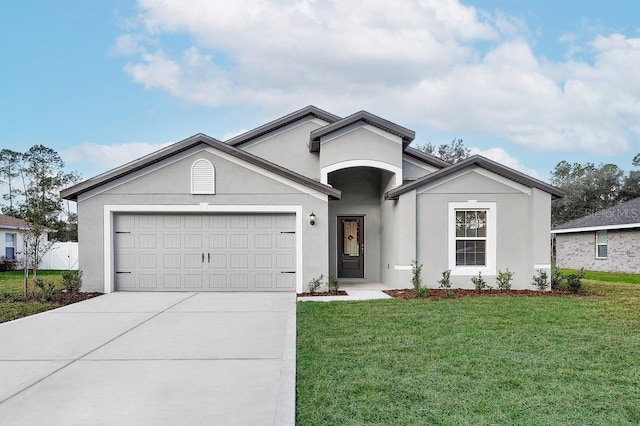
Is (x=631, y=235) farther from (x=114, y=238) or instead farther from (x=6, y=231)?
(x=6, y=231)

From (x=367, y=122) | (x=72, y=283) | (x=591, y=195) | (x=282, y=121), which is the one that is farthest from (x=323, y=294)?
(x=591, y=195)

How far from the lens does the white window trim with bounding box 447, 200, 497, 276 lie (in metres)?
13.6

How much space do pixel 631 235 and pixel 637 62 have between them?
29.8 ft

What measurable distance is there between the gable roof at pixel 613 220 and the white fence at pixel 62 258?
97.1 feet

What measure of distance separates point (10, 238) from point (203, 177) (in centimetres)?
2101

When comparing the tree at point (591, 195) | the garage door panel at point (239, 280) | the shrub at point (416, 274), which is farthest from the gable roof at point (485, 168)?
the tree at point (591, 195)

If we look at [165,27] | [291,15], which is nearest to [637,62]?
[291,15]

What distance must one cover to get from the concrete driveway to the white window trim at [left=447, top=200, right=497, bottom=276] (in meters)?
6.12

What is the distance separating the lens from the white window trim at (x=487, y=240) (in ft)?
44.5

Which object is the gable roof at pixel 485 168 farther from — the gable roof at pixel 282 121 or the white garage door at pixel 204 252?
the gable roof at pixel 282 121

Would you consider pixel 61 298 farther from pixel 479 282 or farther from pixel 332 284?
pixel 479 282

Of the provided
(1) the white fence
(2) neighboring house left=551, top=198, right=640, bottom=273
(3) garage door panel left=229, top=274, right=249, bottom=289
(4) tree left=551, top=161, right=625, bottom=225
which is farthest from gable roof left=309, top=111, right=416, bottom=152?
(4) tree left=551, top=161, right=625, bottom=225

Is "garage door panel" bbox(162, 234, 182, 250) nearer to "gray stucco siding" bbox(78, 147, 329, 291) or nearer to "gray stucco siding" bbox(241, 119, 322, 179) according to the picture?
"gray stucco siding" bbox(78, 147, 329, 291)

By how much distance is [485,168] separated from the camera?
13.6 metres
